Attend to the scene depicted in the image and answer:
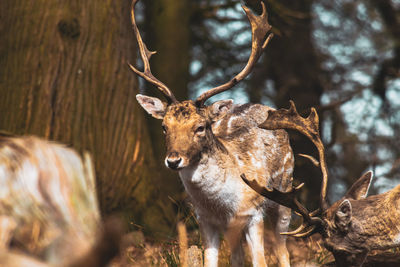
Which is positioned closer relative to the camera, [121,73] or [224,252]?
[224,252]

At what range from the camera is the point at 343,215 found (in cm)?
374

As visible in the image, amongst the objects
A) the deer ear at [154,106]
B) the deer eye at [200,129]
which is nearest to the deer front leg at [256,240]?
the deer eye at [200,129]

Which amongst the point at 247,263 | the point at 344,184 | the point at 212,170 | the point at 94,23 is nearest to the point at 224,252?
the point at 247,263

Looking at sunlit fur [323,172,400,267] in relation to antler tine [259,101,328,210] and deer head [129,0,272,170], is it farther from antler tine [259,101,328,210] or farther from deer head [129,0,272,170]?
deer head [129,0,272,170]

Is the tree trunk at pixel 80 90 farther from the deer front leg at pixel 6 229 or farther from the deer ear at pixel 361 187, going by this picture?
the deer front leg at pixel 6 229

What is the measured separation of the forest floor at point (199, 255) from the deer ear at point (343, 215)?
53 cm

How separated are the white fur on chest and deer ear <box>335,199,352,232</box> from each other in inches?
43.4

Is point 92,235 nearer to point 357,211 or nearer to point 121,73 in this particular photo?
point 357,211

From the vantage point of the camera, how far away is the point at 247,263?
5707 mm

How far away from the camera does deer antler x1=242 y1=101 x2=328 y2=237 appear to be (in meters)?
3.94

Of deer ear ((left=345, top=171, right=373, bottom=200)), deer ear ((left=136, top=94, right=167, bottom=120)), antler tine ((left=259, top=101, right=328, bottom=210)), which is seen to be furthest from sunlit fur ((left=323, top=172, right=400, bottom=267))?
deer ear ((left=136, top=94, right=167, bottom=120))

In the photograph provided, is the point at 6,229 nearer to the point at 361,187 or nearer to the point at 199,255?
the point at 361,187

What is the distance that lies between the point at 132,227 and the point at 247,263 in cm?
146

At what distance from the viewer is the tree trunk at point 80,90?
6168 millimetres
